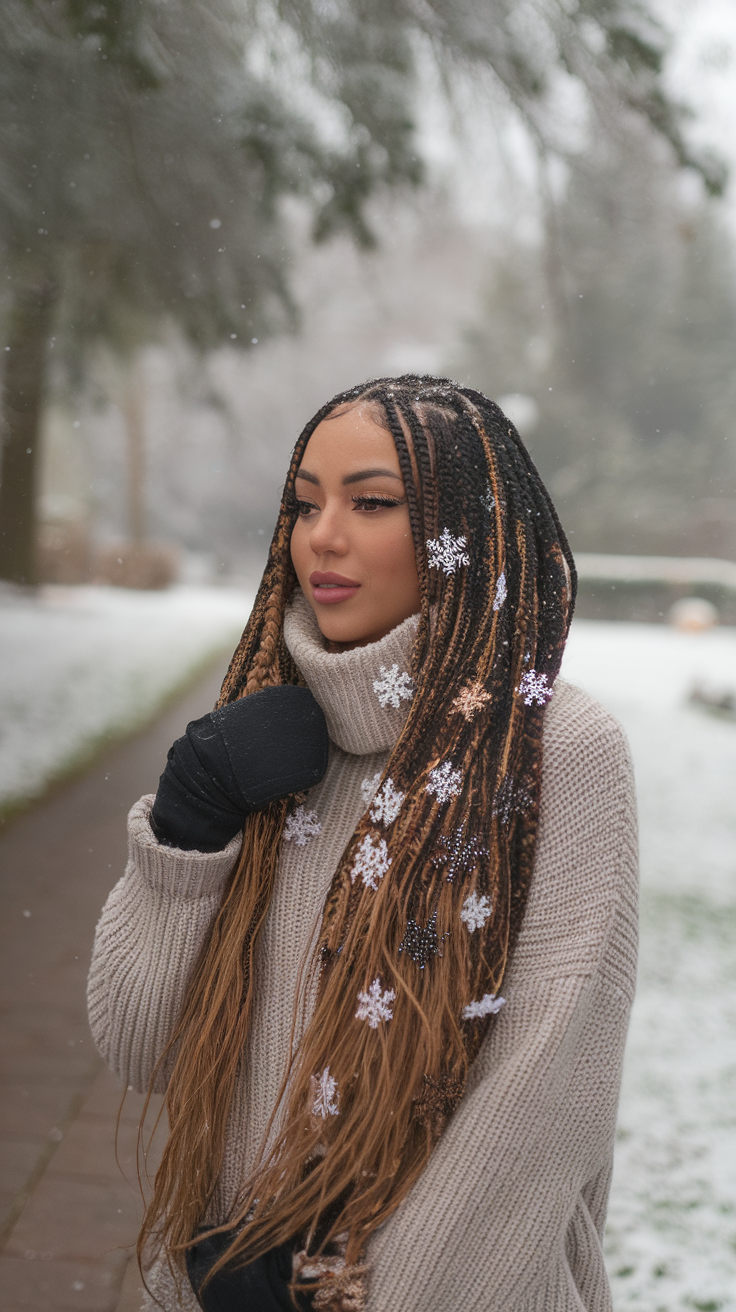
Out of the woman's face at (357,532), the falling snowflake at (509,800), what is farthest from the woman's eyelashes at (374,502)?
the falling snowflake at (509,800)

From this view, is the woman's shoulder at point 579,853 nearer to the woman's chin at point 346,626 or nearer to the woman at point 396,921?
the woman at point 396,921

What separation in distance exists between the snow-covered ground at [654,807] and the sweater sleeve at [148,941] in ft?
5.02

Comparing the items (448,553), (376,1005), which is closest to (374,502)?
(448,553)

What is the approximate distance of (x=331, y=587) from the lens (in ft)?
3.54

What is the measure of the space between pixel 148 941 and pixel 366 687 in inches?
15.0

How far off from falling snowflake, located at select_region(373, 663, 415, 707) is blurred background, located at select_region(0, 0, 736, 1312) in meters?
1.58

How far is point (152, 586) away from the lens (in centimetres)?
300

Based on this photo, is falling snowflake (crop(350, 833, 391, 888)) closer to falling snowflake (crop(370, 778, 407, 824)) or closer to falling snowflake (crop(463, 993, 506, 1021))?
falling snowflake (crop(370, 778, 407, 824))

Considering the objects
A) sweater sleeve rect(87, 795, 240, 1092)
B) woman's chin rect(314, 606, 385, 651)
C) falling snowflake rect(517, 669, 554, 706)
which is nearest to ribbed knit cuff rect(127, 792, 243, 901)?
sweater sleeve rect(87, 795, 240, 1092)

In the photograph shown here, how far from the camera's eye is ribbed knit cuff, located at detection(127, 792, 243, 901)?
1020 mm

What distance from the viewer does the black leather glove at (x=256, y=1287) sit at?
3.15 ft

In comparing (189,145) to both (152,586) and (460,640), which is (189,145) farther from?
(460,640)

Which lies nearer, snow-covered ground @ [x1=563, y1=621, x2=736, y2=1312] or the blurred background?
snow-covered ground @ [x1=563, y1=621, x2=736, y2=1312]

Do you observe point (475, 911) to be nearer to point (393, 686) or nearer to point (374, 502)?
point (393, 686)
